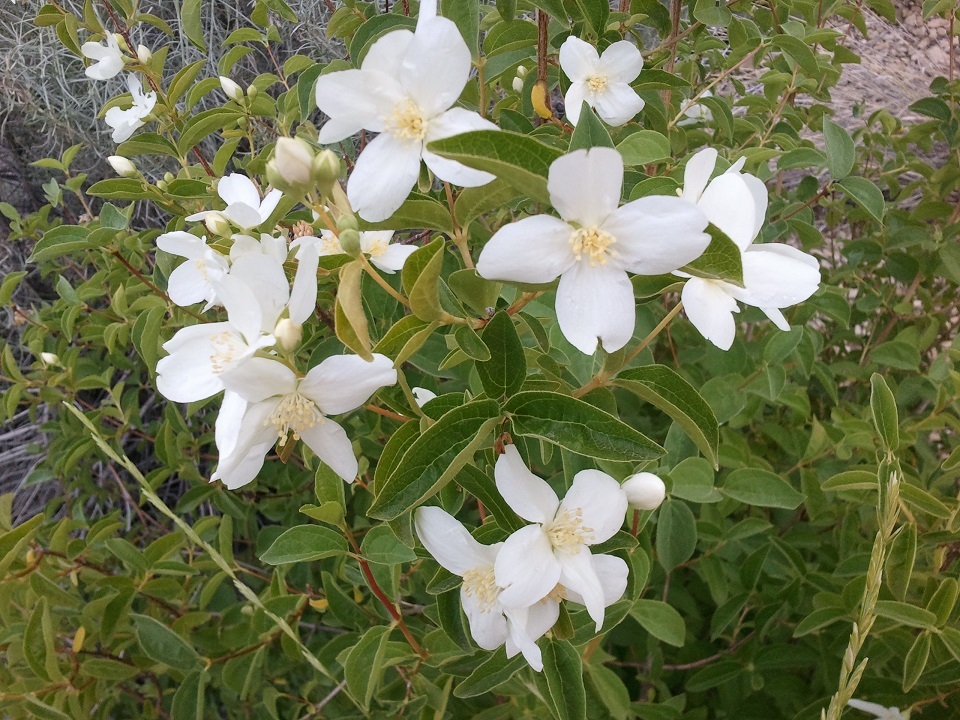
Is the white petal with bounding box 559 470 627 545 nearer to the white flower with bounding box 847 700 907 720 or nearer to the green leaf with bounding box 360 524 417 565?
the green leaf with bounding box 360 524 417 565

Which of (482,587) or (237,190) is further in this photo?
(237,190)

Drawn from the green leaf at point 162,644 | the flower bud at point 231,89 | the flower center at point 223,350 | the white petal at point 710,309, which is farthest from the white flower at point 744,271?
the green leaf at point 162,644

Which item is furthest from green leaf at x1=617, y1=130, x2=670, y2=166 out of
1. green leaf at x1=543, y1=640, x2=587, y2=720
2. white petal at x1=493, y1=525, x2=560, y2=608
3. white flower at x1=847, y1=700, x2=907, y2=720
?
white flower at x1=847, y1=700, x2=907, y2=720

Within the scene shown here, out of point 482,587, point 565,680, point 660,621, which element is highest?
point 482,587

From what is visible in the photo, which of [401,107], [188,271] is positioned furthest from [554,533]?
[188,271]

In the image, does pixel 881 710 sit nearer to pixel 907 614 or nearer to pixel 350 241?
pixel 907 614

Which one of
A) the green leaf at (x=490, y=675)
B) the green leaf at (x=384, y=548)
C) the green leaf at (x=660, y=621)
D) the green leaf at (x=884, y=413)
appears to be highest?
the green leaf at (x=884, y=413)

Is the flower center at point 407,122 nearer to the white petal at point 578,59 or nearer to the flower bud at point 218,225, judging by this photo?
the flower bud at point 218,225
